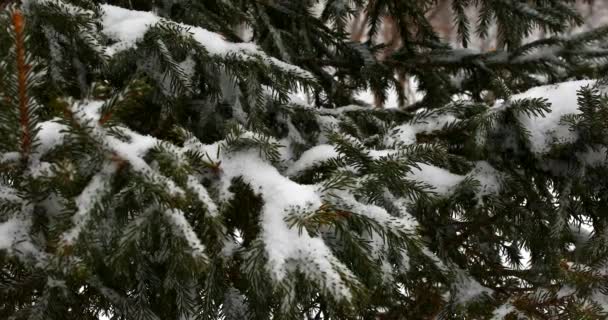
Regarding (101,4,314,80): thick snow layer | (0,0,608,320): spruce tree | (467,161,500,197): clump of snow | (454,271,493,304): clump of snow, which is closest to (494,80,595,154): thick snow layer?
(0,0,608,320): spruce tree

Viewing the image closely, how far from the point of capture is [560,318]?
4.43 ft

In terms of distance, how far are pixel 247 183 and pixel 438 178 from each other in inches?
26.6

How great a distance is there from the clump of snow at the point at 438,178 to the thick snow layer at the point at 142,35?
1.62ft

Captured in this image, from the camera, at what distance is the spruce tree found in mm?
1066

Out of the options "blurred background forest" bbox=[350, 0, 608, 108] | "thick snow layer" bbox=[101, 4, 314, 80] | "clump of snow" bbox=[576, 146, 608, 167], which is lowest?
"blurred background forest" bbox=[350, 0, 608, 108]

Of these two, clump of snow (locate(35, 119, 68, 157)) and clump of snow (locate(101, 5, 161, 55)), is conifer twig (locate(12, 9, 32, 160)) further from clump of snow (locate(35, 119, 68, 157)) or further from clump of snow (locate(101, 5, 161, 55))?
clump of snow (locate(101, 5, 161, 55))

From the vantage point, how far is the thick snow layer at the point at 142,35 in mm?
1630

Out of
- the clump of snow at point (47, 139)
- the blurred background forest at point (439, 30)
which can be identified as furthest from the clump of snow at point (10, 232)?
the blurred background forest at point (439, 30)

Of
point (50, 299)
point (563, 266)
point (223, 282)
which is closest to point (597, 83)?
point (563, 266)

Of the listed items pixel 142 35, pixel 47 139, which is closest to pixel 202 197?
pixel 47 139

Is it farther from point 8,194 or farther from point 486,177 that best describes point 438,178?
point 8,194

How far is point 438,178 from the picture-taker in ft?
5.57

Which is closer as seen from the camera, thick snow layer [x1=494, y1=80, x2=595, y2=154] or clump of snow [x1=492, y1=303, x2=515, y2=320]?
clump of snow [x1=492, y1=303, x2=515, y2=320]

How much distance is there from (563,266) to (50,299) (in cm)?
133
